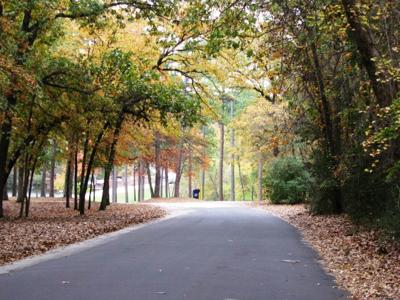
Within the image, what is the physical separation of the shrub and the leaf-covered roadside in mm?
14500

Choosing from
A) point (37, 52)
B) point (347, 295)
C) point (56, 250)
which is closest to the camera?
point (347, 295)

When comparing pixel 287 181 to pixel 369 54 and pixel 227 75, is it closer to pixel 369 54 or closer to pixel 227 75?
pixel 227 75

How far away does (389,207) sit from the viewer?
1164 cm

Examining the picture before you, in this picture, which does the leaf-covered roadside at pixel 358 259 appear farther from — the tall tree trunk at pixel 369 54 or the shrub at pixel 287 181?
the shrub at pixel 287 181

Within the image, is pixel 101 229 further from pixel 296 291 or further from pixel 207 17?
pixel 296 291

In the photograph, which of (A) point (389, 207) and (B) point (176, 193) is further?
(B) point (176, 193)

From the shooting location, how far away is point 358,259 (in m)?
10.5

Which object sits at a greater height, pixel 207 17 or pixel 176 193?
pixel 207 17

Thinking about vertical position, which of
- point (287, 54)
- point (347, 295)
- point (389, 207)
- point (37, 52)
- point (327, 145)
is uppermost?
point (37, 52)

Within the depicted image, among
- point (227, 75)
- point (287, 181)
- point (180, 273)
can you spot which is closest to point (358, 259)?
point (180, 273)

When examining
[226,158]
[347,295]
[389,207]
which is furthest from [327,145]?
[226,158]

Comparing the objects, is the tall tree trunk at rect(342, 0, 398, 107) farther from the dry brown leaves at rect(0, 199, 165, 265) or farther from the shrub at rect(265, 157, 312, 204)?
the shrub at rect(265, 157, 312, 204)

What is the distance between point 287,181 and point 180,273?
80.4 feet

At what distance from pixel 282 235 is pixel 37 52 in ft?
36.7
